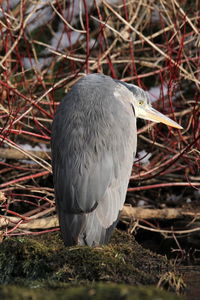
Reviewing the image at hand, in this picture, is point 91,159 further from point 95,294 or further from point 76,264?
point 95,294

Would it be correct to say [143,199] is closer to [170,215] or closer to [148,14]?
[170,215]

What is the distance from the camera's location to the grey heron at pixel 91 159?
13.9 feet

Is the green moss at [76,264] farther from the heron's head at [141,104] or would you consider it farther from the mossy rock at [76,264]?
the heron's head at [141,104]

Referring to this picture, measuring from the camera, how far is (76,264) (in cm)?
396

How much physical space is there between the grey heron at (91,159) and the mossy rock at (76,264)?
189mm

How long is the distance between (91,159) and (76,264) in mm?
795

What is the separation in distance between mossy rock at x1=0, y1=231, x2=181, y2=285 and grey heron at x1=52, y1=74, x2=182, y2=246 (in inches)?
7.4

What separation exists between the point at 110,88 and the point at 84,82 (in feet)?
0.75

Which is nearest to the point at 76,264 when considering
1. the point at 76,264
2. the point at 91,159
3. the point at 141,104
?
the point at 76,264

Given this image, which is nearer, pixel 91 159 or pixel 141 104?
pixel 91 159

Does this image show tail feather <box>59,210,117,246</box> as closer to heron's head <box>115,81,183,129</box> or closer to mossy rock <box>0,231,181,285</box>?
mossy rock <box>0,231,181,285</box>

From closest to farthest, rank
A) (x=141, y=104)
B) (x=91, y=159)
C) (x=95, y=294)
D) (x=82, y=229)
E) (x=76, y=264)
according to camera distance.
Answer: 1. (x=95, y=294)
2. (x=76, y=264)
3. (x=82, y=229)
4. (x=91, y=159)
5. (x=141, y=104)

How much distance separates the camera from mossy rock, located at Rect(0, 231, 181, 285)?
3.81 meters

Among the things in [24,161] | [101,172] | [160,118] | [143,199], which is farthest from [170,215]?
[101,172]
